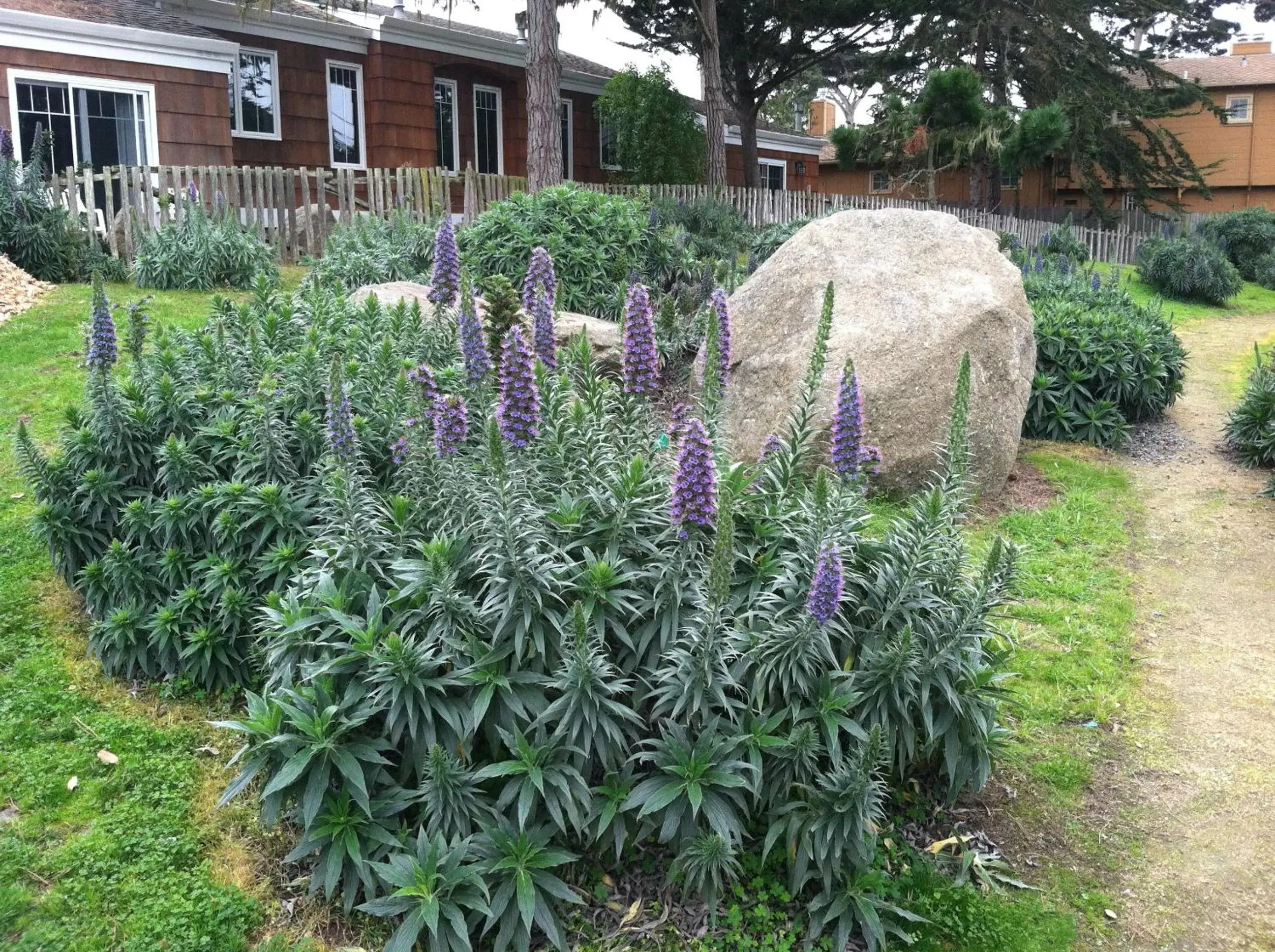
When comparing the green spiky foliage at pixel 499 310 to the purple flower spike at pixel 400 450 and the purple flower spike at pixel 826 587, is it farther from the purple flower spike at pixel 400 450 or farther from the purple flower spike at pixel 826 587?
the purple flower spike at pixel 826 587

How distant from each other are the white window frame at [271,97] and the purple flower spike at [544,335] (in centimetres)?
1785

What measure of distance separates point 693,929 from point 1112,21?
Result: 4334 cm

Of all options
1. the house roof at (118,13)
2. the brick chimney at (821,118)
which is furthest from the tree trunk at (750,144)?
the brick chimney at (821,118)

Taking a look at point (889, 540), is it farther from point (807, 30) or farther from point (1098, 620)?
point (807, 30)

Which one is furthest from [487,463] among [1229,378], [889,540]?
[1229,378]

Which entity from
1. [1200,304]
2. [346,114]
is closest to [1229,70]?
[1200,304]

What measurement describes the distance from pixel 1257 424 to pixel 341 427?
8.18 metres

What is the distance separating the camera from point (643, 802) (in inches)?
138

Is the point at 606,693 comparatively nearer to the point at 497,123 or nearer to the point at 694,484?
the point at 694,484

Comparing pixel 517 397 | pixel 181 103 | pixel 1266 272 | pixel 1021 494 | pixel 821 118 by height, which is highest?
pixel 821 118

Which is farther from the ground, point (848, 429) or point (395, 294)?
point (395, 294)

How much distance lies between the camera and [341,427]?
4012 millimetres

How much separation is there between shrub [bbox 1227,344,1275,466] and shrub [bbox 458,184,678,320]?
5.72 metres

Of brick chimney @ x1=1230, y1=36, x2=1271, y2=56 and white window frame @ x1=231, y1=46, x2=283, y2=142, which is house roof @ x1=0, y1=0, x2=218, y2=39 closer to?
white window frame @ x1=231, y1=46, x2=283, y2=142
